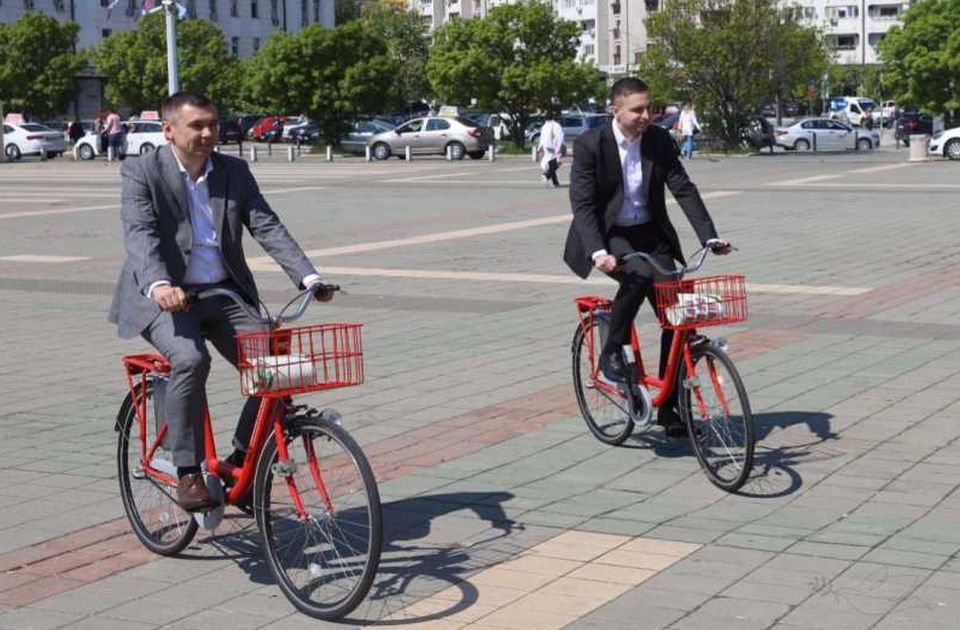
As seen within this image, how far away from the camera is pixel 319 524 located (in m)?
5.23

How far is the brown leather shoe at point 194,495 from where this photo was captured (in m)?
5.55

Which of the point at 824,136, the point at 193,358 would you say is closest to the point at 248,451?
the point at 193,358

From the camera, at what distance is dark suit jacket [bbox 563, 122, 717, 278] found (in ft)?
23.7

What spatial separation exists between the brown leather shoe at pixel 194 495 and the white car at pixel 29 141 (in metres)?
52.6

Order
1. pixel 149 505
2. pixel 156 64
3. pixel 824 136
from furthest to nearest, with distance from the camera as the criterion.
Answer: pixel 156 64
pixel 824 136
pixel 149 505

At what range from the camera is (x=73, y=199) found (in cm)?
3030

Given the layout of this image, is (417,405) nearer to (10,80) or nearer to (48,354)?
(48,354)

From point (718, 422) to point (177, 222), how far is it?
2.46 meters

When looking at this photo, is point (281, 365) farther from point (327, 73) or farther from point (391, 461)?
point (327, 73)

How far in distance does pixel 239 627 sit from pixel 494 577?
3.11 ft

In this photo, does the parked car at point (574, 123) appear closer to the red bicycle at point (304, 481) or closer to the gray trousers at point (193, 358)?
the gray trousers at point (193, 358)

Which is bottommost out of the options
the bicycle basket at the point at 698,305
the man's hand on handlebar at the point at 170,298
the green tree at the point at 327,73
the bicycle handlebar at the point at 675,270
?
the bicycle basket at the point at 698,305

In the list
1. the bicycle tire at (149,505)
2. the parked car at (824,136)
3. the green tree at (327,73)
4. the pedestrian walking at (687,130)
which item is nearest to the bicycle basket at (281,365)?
the bicycle tire at (149,505)

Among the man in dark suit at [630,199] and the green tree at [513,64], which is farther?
the green tree at [513,64]
